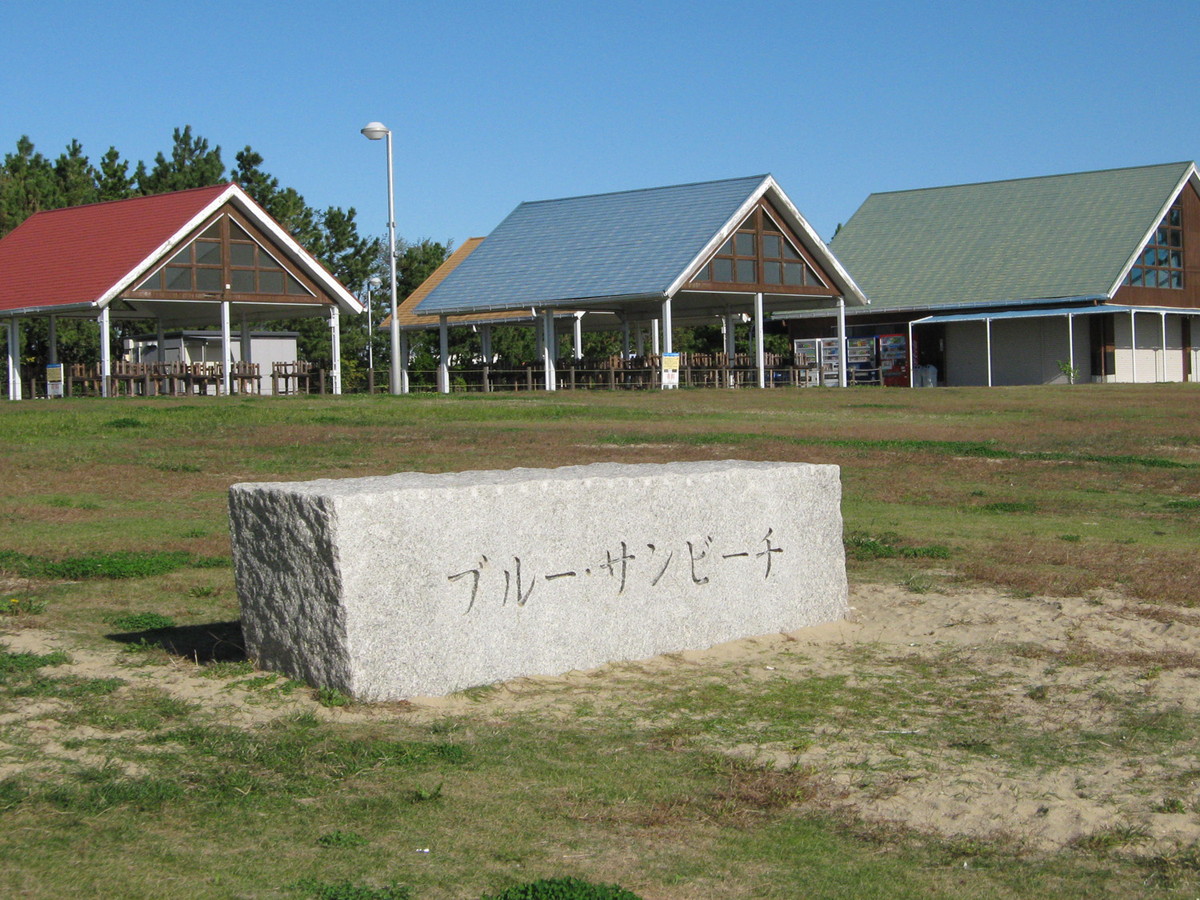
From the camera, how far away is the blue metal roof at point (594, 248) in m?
38.1

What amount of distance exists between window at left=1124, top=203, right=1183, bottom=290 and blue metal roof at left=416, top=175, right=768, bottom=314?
14.3 meters

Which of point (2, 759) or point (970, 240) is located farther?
point (970, 240)

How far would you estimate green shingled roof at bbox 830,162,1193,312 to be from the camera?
44.6 m

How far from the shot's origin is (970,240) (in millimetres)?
49062

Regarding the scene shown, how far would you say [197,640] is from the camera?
26.1 feet

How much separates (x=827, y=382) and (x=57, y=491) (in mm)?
35617

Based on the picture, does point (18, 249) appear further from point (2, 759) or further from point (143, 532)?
point (2, 759)

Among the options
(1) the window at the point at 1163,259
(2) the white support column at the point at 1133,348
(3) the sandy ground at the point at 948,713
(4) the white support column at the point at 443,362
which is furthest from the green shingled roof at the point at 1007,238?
(3) the sandy ground at the point at 948,713

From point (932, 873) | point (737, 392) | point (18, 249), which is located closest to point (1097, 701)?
point (932, 873)

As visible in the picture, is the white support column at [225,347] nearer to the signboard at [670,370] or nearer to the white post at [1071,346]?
the signboard at [670,370]

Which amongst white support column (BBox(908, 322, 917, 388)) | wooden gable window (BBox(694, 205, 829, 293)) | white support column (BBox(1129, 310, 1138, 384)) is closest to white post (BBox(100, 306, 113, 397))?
wooden gable window (BBox(694, 205, 829, 293))

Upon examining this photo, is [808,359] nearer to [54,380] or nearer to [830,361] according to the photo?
[830,361]

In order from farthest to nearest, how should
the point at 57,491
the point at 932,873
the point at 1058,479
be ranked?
the point at 1058,479, the point at 57,491, the point at 932,873

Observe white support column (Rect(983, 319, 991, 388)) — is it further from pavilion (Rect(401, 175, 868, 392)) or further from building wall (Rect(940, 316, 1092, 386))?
pavilion (Rect(401, 175, 868, 392))
